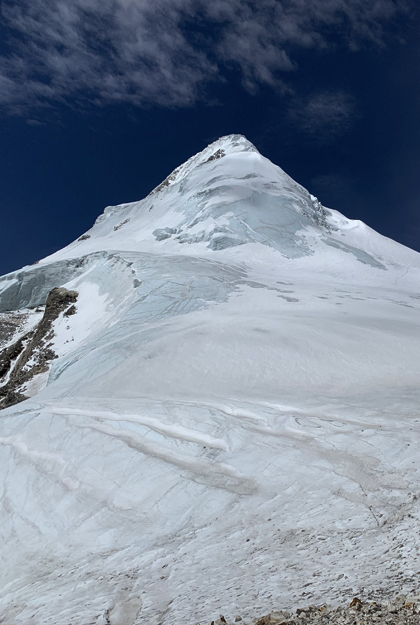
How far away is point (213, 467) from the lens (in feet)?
17.2

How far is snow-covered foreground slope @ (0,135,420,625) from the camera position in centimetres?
321

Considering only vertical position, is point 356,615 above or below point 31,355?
below

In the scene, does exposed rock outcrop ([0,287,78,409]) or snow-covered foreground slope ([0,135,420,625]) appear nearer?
snow-covered foreground slope ([0,135,420,625])

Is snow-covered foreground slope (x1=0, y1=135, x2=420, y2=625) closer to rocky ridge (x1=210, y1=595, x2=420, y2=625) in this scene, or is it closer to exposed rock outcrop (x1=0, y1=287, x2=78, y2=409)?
rocky ridge (x1=210, y1=595, x2=420, y2=625)

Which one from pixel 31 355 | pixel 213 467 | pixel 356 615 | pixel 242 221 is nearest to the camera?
pixel 356 615

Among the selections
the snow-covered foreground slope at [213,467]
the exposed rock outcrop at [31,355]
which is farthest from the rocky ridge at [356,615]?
the exposed rock outcrop at [31,355]

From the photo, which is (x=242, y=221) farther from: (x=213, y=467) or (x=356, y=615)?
(x=356, y=615)

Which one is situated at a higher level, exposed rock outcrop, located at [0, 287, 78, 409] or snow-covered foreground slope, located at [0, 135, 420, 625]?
exposed rock outcrop, located at [0, 287, 78, 409]

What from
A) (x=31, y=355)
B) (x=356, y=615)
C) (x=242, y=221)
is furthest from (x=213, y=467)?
(x=242, y=221)

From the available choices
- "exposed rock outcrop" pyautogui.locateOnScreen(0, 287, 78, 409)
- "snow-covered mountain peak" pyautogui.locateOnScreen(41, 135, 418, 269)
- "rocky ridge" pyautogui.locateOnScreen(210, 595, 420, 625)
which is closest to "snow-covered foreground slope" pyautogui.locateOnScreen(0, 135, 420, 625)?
"rocky ridge" pyautogui.locateOnScreen(210, 595, 420, 625)

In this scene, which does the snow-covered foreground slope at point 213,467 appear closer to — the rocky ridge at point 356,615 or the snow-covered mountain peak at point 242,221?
the rocky ridge at point 356,615

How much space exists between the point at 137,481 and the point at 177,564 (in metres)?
1.60

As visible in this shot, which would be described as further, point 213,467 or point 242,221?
point 242,221

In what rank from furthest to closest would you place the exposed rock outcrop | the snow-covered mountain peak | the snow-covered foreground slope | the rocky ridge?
the snow-covered mountain peak, the exposed rock outcrop, the snow-covered foreground slope, the rocky ridge
